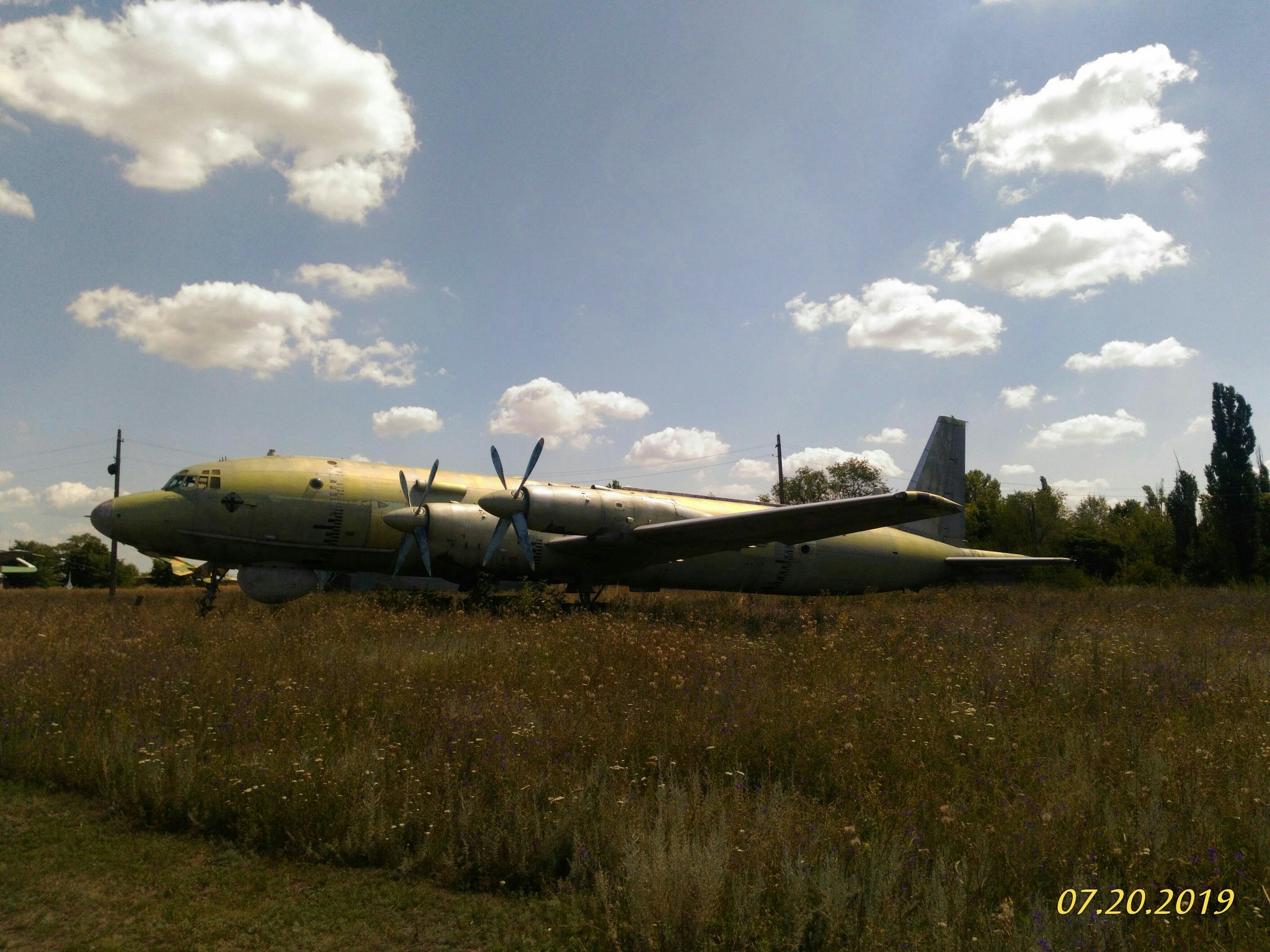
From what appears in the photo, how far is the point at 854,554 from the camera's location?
67.9ft

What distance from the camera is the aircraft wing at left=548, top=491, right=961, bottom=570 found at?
1420cm

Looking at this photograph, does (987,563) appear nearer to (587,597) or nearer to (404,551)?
(587,597)

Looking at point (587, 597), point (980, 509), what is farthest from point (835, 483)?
point (587, 597)

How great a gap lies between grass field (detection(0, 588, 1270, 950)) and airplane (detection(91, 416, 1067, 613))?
536cm

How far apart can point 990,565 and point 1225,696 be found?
16.4 metres

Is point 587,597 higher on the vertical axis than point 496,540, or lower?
lower

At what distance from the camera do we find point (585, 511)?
1580cm

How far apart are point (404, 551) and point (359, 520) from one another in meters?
1.61

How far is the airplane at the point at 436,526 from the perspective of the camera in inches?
611

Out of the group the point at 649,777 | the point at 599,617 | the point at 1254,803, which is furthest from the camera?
the point at 599,617

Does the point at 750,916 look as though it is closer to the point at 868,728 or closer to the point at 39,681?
the point at 868,728

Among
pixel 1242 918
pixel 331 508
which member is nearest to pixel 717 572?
pixel 331 508

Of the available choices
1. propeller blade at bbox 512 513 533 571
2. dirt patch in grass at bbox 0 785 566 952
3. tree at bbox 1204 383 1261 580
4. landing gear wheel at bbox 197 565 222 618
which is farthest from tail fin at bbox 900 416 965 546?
tree at bbox 1204 383 1261 580

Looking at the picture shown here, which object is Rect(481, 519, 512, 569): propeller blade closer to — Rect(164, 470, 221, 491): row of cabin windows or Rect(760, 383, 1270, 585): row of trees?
Rect(164, 470, 221, 491): row of cabin windows
